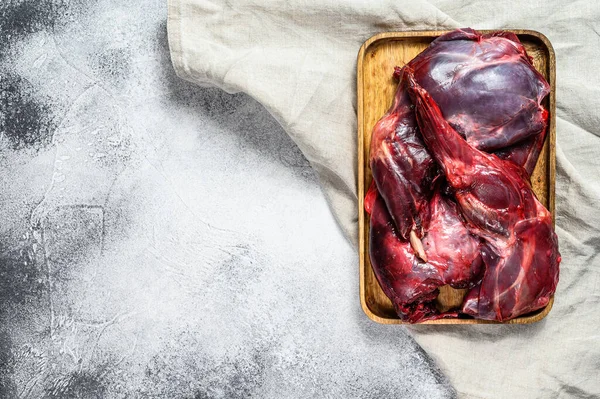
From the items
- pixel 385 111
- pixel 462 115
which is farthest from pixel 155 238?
pixel 462 115

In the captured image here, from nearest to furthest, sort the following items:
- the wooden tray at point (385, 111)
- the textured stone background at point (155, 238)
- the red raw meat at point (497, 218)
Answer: the red raw meat at point (497, 218) → the wooden tray at point (385, 111) → the textured stone background at point (155, 238)

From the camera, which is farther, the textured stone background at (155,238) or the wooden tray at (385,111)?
the textured stone background at (155,238)

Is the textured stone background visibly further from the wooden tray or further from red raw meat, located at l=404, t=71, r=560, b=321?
red raw meat, located at l=404, t=71, r=560, b=321

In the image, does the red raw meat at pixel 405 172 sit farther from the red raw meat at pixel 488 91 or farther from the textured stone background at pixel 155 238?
the textured stone background at pixel 155 238

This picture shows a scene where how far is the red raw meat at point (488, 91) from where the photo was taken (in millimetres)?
1397

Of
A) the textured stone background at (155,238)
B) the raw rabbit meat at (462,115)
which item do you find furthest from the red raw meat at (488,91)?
the textured stone background at (155,238)

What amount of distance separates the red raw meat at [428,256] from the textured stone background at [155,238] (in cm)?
26

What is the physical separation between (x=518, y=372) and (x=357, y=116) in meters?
0.70

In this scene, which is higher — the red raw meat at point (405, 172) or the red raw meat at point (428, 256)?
the red raw meat at point (405, 172)

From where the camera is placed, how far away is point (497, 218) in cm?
138

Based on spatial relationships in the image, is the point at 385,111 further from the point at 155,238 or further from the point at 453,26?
the point at 155,238

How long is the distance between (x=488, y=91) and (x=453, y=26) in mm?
227

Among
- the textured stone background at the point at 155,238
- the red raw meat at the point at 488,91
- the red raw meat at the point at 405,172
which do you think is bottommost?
the textured stone background at the point at 155,238

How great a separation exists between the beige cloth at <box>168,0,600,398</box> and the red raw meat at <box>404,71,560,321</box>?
0.19 meters
